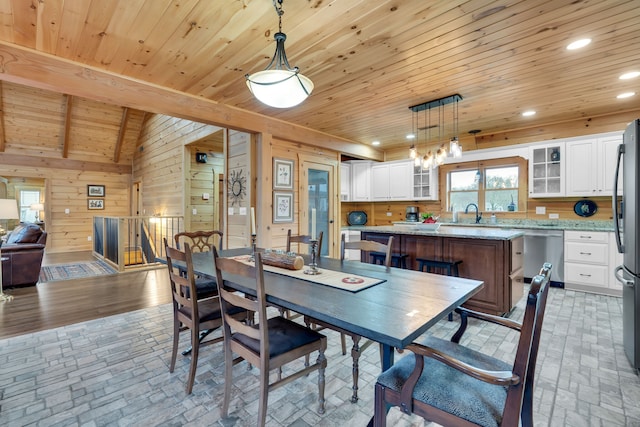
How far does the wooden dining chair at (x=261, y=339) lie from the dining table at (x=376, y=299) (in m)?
0.13

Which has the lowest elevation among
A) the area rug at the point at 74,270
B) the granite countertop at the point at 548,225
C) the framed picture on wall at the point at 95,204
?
the area rug at the point at 74,270

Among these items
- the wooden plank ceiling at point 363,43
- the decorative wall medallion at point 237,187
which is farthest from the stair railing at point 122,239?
the wooden plank ceiling at point 363,43

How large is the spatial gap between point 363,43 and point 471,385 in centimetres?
243

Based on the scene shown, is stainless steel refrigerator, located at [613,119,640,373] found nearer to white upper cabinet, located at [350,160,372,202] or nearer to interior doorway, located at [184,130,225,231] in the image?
white upper cabinet, located at [350,160,372,202]

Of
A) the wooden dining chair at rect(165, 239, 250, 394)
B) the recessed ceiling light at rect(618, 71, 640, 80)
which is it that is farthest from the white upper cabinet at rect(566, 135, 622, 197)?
the wooden dining chair at rect(165, 239, 250, 394)

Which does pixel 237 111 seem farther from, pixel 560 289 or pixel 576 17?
pixel 560 289

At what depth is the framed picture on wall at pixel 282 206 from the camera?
4586 mm

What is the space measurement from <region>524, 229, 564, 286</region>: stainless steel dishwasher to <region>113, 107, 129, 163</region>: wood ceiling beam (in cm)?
898

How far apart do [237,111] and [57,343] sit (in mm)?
3120

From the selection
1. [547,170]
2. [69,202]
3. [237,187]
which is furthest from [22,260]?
[547,170]

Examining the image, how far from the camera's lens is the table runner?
5.61ft

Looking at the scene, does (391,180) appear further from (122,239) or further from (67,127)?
(67,127)

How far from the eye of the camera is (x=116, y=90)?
9.67 feet

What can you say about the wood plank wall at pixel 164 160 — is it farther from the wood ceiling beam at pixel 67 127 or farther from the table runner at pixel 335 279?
the table runner at pixel 335 279
